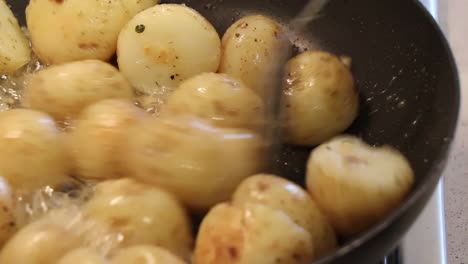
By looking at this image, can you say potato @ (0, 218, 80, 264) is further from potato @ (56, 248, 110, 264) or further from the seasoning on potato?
the seasoning on potato

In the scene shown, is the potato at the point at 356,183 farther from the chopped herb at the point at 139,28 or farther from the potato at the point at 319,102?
the chopped herb at the point at 139,28

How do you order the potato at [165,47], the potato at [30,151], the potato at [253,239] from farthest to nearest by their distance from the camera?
the potato at [165,47]
the potato at [30,151]
the potato at [253,239]

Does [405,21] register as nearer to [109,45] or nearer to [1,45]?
[109,45]

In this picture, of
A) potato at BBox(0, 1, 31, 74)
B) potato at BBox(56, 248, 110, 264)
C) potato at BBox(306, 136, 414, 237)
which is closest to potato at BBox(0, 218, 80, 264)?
potato at BBox(56, 248, 110, 264)

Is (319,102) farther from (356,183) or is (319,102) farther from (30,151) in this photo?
(30,151)

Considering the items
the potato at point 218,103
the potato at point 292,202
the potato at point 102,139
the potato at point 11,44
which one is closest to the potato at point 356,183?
the potato at point 292,202

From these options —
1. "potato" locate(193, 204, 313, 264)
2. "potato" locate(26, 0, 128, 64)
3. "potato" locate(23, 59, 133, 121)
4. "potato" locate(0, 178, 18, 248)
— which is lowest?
"potato" locate(0, 178, 18, 248)

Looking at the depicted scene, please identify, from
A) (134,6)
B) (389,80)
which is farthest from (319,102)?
(134,6)
